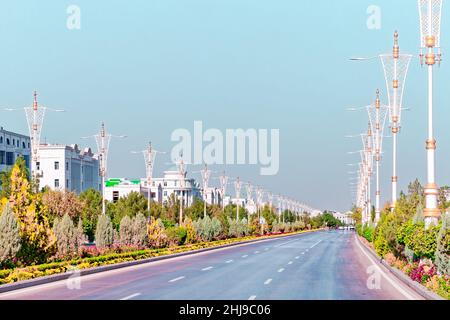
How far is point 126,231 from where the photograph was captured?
44.8 m

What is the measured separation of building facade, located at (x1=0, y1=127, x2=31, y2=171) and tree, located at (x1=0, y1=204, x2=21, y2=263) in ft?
287

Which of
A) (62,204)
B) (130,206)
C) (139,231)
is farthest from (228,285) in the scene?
(130,206)

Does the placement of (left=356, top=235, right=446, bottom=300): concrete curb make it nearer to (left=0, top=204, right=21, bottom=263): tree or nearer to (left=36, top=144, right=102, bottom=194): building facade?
(left=0, top=204, right=21, bottom=263): tree

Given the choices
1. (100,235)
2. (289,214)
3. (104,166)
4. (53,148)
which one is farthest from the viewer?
(289,214)

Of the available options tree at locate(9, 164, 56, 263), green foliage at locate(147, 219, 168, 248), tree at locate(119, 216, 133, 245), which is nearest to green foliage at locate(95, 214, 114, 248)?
tree at locate(119, 216, 133, 245)

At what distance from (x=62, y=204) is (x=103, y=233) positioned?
2957cm

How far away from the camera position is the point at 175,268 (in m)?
33.0

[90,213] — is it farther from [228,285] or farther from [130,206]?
[228,285]

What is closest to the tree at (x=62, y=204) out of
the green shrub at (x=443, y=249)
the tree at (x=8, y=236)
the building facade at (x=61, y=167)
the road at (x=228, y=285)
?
the road at (x=228, y=285)

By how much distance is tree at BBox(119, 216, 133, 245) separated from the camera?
44531 millimetres
